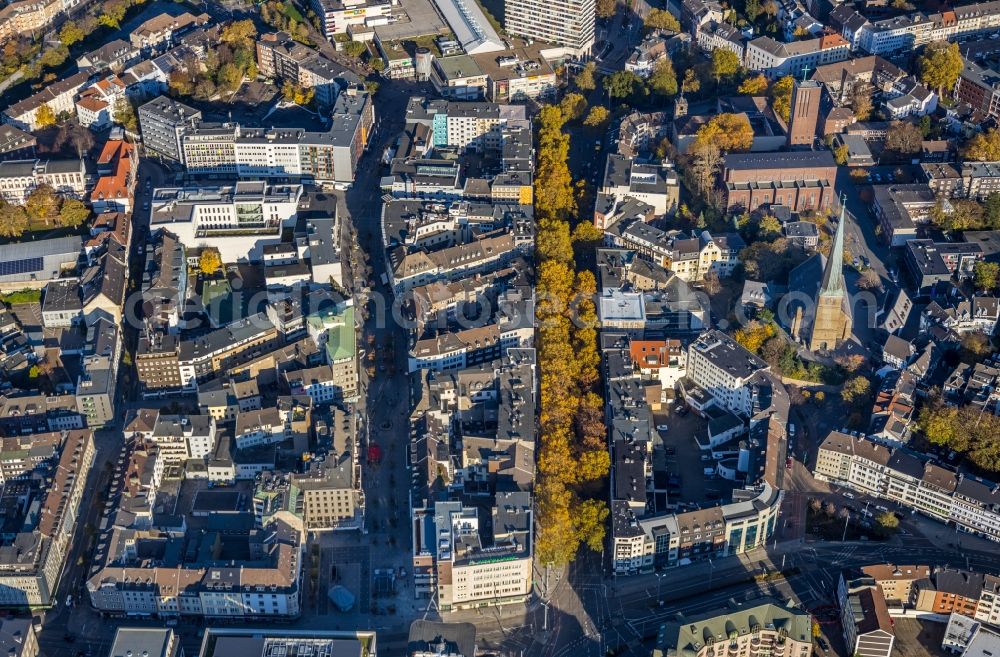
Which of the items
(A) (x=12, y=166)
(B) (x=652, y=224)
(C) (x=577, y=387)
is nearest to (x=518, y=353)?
(C) (x=577, y=387)

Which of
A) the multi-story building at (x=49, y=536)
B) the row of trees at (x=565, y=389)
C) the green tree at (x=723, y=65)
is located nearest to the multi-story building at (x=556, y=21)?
the green tree at (x=723, y=65)

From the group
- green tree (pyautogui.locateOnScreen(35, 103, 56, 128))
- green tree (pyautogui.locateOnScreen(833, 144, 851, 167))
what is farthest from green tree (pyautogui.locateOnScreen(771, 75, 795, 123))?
green tree (pyautogui.locateOnScreen(35, 103, 56, 128))

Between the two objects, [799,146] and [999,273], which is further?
[799,146]

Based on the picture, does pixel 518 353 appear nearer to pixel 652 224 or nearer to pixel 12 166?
pixel 652 224

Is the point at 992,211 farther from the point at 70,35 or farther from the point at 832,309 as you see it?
the point at 70,35

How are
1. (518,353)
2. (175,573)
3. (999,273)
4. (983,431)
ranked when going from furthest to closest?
(999,273), (518,353), (983,431), (175,573)

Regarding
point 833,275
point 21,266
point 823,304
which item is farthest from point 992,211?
point 21,266
